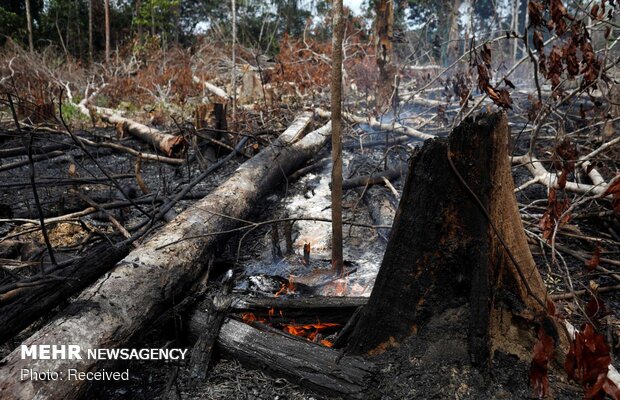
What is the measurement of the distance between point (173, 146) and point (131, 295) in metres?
4.64

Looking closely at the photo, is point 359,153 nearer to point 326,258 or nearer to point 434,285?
point 326,258

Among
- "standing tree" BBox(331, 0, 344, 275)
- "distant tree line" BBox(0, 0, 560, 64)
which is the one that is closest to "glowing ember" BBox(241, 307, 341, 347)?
"standing tree" BBox(331, 0, 344, 275)

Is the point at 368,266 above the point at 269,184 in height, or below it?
below

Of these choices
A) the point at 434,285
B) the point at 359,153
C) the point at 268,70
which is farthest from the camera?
the point at 268,70

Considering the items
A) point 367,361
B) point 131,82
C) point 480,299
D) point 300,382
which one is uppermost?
point 131,82

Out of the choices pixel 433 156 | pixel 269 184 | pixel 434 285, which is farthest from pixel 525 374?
pixel 269 184

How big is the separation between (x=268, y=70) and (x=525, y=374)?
36.9 feet

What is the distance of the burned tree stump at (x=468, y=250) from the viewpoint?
1.79m

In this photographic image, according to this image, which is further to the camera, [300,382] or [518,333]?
[300,382]

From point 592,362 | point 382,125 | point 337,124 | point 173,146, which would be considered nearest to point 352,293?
point 337,124

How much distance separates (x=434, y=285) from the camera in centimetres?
194

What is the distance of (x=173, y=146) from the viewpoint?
6703mm

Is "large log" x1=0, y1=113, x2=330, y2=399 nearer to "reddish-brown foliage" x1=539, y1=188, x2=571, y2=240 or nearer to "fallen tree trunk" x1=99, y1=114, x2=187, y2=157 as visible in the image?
"reddish-brown foliage" x1=539, y1=188, x2=571, y2=240

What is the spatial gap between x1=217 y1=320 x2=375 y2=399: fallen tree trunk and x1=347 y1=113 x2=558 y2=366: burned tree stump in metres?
0.28
